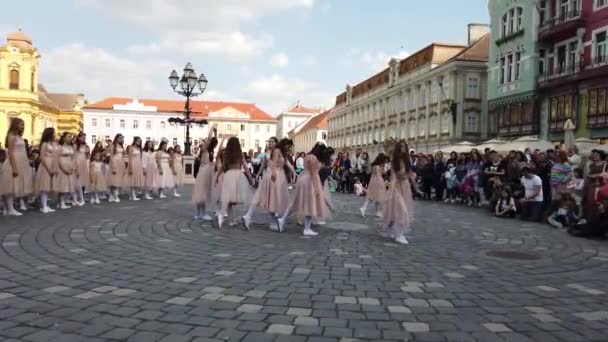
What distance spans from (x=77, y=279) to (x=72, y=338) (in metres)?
1.97

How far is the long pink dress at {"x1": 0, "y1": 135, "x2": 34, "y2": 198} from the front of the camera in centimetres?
1132

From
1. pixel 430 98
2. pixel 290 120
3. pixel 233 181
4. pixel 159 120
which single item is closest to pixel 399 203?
pixel 233 181

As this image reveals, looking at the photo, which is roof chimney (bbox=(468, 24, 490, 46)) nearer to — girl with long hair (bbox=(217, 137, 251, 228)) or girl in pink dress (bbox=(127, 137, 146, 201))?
girl in pink dress (bbox=(127, 137, 146, 201))

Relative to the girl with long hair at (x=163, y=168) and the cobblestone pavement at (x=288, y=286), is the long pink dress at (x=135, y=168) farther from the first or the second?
the cobblestone pavement at (x=288, y=286)

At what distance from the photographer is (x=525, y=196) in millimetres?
13898

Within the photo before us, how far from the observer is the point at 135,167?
1630 cm

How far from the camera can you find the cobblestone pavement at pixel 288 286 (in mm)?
4332

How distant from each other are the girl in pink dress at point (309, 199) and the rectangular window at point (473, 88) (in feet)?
138

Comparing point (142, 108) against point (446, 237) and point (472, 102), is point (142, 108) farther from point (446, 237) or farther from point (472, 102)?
point (446, 237)

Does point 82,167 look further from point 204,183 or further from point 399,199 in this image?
point 399,199

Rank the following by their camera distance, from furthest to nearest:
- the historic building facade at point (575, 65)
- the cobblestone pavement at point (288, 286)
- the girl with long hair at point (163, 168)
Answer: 1. the historic building facade at point (575, 65)
2. the girl with long hair at point (163, 168)
3. the cobblestone pavement at point (288, 286)

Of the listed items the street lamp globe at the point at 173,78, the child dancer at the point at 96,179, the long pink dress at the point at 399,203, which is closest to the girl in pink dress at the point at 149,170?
the child dancer at the point at 96,179

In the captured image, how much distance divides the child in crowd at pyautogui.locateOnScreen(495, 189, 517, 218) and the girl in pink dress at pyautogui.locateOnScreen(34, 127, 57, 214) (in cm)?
1225

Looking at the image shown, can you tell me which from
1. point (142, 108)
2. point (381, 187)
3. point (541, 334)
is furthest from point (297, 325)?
point (142, 108)
